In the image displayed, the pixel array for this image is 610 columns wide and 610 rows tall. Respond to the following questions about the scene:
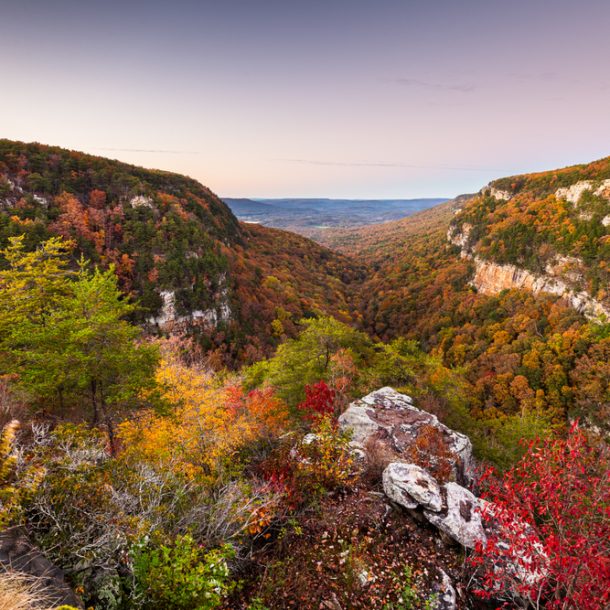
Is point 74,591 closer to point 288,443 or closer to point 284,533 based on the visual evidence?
point 284,533

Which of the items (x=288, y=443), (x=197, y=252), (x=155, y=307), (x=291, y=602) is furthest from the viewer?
(x=197, y=252)

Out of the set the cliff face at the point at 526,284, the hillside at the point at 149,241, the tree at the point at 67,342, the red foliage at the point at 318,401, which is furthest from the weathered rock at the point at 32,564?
the cliff face at the point at 526,284

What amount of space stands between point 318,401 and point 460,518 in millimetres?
8719

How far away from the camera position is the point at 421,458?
1155cm

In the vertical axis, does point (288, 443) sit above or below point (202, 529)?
below

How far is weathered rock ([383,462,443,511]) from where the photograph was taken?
8500mm

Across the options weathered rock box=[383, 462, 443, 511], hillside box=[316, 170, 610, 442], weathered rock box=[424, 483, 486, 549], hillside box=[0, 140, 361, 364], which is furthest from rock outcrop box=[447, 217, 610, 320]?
weathered rock box=[383, 462, 443, 511]

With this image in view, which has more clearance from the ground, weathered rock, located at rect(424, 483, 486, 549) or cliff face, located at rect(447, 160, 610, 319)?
cliff face, located at rect(447, 160, 610, 319)

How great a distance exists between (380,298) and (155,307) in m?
78.9

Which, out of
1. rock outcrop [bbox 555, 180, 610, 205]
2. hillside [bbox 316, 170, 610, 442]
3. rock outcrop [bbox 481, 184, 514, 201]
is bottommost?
hillside [bbox 316, 170, 610, 442]

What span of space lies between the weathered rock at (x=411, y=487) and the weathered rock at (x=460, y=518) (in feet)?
0.72

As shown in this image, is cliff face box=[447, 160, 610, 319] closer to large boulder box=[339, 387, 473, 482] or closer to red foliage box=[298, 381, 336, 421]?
large boulder box=[339, 387, 473, 482]

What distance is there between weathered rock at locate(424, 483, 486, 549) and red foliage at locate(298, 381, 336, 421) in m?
7.49

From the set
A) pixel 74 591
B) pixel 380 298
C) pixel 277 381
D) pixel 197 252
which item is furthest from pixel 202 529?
pixel 380 298
